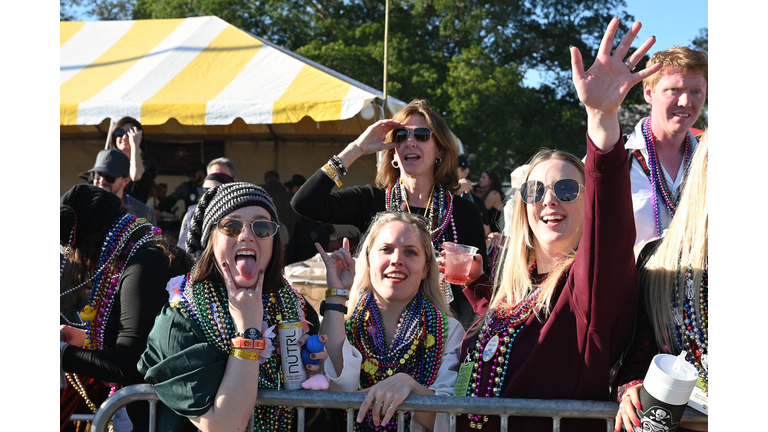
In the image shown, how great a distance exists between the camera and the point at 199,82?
782cm

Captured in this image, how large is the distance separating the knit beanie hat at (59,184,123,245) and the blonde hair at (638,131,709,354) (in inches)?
88.7

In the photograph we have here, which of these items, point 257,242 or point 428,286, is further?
point 428,286

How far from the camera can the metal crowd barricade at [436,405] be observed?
70.6 inches

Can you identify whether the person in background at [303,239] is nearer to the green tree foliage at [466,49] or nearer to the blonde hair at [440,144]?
the blonde hair at [440,144]

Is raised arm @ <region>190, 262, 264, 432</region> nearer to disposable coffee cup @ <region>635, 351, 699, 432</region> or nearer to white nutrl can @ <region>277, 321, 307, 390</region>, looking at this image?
white nutrl can @ <region>277, 321, 307, 390</region>

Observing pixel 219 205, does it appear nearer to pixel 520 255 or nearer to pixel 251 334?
pixel 251 334

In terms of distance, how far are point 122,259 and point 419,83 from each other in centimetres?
1462

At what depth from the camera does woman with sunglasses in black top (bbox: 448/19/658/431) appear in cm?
157

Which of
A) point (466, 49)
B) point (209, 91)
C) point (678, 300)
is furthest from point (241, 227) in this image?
point (466, 49)

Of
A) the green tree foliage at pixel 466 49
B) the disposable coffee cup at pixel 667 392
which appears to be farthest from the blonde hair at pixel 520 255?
the green tree foliage at pixel 466 49

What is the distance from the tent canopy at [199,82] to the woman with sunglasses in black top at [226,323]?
459 centimetres

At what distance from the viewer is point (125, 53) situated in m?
8.79

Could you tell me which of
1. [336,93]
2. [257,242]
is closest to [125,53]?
[336,93]
